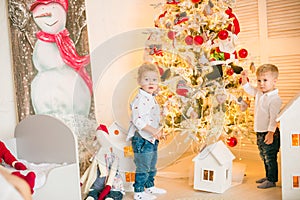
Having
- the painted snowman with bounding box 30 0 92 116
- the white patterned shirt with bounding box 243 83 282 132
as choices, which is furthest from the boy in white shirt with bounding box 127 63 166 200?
the white patterned shirt with bounding box 243 83 282 132

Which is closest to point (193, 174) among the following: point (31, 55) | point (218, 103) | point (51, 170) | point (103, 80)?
point (218, 103)

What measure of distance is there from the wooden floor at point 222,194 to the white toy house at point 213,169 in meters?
0.05

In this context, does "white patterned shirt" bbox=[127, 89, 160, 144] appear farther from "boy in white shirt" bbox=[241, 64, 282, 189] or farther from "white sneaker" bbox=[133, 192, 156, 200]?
"boy in white shirt" bbox=[241, 64, 282, 189]

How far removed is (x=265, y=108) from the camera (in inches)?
105

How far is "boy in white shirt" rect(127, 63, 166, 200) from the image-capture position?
2.53 m

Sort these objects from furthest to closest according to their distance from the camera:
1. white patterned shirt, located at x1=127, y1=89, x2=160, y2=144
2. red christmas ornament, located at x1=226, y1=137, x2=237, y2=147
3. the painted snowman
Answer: red christmas ornament, located at x1=226, y1=137, x2=237, y2=147
the painted snowman
white patterned shirt, located at x1=127, y1=89, x2=160, y2=144

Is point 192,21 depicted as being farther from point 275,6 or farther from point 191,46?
point 275,6

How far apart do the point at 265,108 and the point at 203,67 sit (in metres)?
0.50

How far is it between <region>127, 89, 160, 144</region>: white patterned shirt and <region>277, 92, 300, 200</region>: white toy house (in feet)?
2.50

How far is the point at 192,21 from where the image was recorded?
2.81 meters

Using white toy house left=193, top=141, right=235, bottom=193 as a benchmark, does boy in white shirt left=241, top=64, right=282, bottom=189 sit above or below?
above

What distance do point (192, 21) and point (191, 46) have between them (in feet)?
0.57

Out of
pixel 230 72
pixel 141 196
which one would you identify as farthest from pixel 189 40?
pixel 141 196

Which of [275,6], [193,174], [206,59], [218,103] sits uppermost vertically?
[275,6]
